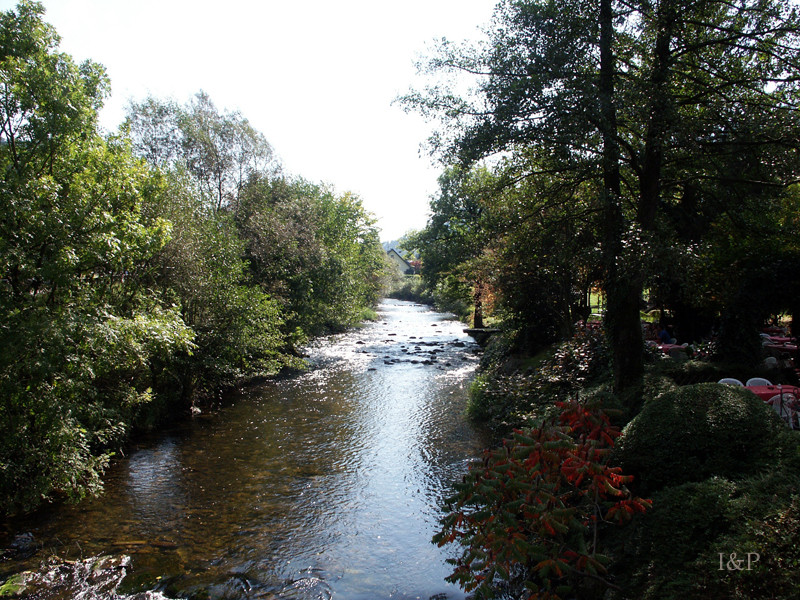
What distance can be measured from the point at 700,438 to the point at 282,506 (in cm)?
592

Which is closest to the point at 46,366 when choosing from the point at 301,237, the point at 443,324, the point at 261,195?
the point at 301,237

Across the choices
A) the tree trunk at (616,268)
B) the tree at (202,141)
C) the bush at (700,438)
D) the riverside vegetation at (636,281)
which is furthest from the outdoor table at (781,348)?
the tree at (202,141)

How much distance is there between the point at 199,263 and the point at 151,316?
445 cm

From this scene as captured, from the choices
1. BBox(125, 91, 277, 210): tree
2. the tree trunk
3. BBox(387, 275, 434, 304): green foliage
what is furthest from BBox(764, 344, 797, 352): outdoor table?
BBox(387, 275, 434, 304): green foliage

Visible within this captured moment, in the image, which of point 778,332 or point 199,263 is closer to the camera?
point 199,263

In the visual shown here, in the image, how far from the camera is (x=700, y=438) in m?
4.70

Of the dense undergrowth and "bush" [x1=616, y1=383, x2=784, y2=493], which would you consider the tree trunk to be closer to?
"bush" [x1=616, y1=383, x2=784, y2=493]

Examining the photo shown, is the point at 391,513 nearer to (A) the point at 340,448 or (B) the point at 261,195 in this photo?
(A) the point at 340,448

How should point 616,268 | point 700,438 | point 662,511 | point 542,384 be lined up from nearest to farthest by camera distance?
1. point 662,511
2. point 700,438
3. point 616,268
4. point 542,384

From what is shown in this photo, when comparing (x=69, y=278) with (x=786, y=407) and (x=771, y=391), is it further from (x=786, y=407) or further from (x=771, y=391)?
(x=771, y=391)

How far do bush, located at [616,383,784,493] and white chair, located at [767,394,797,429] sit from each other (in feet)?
7.43

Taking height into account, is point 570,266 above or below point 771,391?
above

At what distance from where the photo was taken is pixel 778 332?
15.4m

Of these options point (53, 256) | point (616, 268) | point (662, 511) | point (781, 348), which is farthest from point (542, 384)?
point (53, 256)
